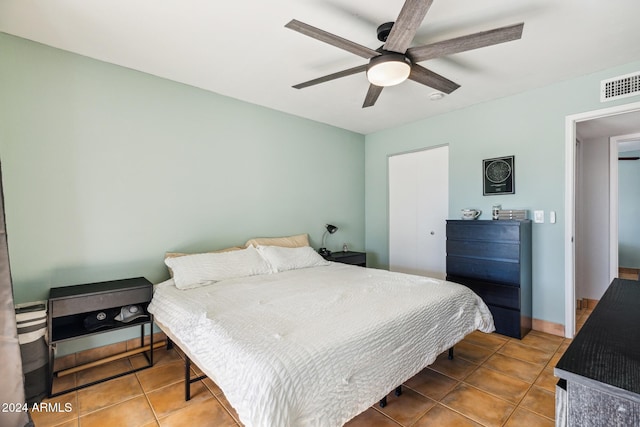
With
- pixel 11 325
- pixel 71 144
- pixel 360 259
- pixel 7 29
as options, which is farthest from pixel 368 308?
pixel 7 29

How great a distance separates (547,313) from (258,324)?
119 inches

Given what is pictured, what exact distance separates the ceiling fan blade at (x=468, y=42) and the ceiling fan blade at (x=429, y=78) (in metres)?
0.11

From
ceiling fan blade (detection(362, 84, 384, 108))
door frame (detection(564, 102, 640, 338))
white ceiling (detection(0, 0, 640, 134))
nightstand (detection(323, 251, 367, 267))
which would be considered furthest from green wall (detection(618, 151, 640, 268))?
ceiling fan blade (detection(362, 84, 384, 108))

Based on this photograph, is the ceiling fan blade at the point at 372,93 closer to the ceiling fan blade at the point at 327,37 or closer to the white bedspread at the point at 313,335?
the ceiling fan blade at the point at 327,37

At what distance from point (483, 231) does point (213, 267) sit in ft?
8.78

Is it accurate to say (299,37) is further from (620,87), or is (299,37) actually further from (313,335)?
(620,87)

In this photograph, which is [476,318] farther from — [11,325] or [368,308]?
[11,325]

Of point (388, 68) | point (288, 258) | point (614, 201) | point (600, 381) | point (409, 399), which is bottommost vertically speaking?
point (409, 399)

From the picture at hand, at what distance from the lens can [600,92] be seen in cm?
265

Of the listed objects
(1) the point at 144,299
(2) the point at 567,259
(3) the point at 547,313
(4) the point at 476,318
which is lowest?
(3) the point at 547,313

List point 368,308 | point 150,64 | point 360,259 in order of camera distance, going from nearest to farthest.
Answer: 1. point 368,308
2. point 150,64
3. point 360,259

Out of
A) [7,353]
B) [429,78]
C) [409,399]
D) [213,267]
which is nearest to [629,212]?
[429,78]

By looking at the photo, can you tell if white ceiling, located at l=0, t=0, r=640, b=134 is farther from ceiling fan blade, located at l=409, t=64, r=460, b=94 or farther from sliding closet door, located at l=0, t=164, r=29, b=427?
sliding closet door, located at l=0, t=164, r=29, b=427

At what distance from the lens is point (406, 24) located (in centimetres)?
158
